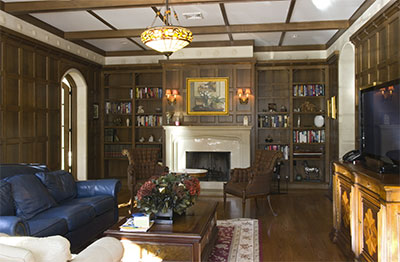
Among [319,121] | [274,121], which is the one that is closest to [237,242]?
[274,121]

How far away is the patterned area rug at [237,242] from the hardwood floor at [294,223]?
112 millimetres

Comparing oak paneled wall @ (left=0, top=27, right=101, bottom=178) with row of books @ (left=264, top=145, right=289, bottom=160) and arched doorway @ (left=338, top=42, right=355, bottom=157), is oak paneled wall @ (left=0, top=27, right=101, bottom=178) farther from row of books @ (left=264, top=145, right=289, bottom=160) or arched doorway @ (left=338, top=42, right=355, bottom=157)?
arched doorway @ (left=338, top=42, right=355, bottom=157)

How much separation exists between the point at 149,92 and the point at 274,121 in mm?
3004

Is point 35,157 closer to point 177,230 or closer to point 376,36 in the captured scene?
point 177,230

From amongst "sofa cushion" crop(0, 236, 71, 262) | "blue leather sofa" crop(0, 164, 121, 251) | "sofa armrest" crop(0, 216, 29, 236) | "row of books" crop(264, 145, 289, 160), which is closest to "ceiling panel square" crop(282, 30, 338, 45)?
"row of books" crop(264, 145, 289, 160)

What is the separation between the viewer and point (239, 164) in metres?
7.66

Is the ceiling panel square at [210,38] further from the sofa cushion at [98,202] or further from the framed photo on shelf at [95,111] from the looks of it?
the sofa cushion at [98,202]

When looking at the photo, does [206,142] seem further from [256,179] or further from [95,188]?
[95,188]

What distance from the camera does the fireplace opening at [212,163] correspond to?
25.8 ft

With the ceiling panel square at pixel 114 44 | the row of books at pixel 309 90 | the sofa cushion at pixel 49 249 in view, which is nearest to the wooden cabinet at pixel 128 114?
the ceiling panel square at pixel 114 44

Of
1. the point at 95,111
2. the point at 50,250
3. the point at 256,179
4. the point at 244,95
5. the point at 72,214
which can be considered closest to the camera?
the point at 50,250

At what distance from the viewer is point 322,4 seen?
5281 mm

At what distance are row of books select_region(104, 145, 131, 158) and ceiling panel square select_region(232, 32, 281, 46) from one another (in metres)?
3.69

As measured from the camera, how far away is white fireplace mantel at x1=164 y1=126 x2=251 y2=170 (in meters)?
7.61
